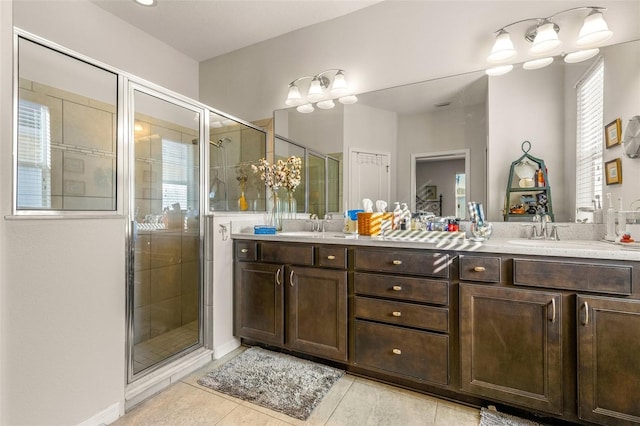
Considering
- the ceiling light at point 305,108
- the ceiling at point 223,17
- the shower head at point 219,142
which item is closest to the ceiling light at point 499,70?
the ceiling at point 223,17

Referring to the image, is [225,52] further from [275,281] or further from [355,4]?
[275,281]

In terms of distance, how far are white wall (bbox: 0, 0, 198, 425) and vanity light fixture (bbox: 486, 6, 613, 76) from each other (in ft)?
8.65

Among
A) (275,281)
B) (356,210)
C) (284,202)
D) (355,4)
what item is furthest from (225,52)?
(275,281)

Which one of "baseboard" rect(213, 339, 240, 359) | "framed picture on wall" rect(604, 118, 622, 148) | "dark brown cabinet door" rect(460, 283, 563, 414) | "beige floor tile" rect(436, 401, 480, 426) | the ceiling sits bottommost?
"beige floor tile" rect(436, 401, 480, 426)

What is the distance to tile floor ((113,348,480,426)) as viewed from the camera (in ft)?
5.08

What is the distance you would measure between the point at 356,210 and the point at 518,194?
3.84 ft

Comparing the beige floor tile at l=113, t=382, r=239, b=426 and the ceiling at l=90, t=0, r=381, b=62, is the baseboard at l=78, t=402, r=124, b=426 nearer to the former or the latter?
the beige floor tile at l=113, t=382, r=239, b=426

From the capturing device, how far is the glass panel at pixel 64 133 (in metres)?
1.36

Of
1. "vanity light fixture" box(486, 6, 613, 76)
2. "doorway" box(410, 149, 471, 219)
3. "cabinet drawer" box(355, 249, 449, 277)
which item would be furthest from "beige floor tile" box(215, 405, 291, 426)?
"vanity light fixture" box(486, 6, 613, 76)

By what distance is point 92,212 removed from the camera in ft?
5.24

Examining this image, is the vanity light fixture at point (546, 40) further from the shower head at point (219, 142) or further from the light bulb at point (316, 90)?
the shower head at point (219, 142)

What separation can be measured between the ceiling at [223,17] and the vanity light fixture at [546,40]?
1.09 meters

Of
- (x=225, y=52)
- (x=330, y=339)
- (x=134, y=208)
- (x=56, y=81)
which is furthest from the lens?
(x=225, y=52)

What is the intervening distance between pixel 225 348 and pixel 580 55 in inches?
126
